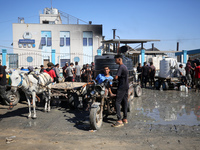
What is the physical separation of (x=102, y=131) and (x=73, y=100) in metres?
3.03

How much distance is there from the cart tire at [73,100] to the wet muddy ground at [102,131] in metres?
0.29

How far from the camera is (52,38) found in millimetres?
31000

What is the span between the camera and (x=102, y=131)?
5.60 meters

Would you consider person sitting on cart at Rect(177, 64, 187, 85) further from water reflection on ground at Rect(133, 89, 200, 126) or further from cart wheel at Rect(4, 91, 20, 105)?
cart wheel at Rect(4, 91, 20, 105)

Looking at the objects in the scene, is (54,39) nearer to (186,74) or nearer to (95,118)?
(186,74)

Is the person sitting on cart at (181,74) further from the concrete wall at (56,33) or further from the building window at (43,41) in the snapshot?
the building window at (43,41)

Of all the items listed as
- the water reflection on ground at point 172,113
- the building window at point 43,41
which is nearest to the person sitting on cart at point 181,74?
the water reflection on ground at point 172,113

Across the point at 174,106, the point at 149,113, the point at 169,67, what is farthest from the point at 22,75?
the point at 169,67

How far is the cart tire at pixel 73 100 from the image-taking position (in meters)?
8.20

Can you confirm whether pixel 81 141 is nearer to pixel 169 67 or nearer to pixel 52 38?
pixel 169 67

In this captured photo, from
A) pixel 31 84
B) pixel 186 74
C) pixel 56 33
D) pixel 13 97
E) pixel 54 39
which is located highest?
pixel 56 33

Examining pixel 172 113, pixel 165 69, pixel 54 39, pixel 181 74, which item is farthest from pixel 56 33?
pixel 172 113

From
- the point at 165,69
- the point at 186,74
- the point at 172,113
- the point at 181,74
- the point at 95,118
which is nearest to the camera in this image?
the point at 95,118

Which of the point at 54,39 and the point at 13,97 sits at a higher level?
the point at 54,39
